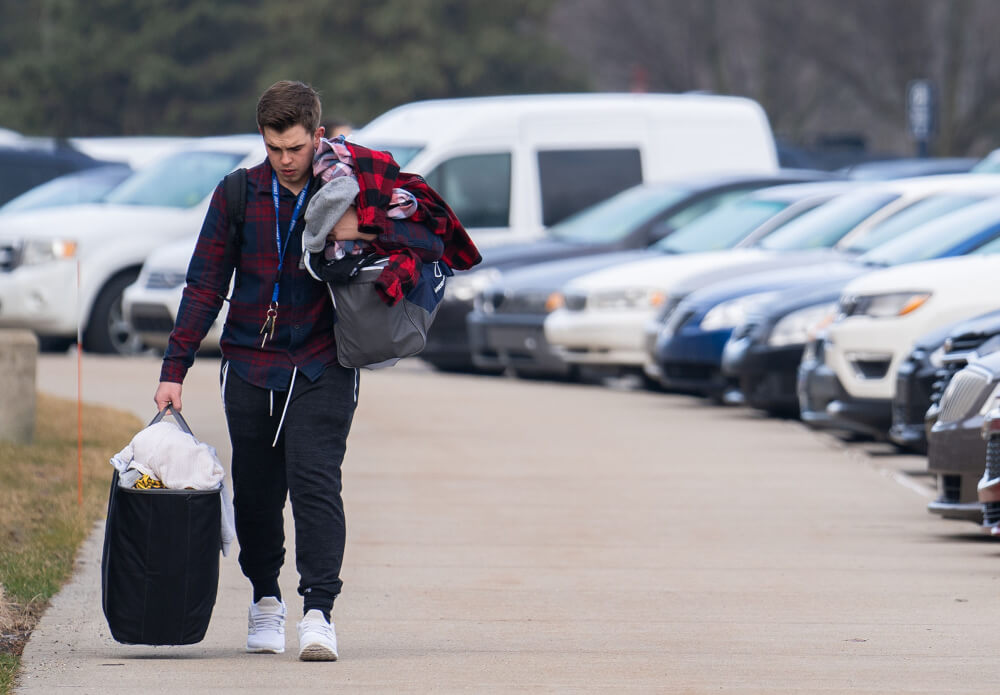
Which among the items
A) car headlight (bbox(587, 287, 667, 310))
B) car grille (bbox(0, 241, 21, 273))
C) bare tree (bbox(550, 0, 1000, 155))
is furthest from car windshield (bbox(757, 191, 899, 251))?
bare tree (bbox(550, 0, 1000, 155))

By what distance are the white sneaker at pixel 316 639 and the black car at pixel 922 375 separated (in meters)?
4.41

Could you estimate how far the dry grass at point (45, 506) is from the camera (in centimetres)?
666

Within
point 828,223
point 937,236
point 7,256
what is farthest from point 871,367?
point 7,256

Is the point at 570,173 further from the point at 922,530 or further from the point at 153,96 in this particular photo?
the point at 153,96

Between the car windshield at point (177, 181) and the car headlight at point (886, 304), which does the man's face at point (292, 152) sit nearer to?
the car headlight at point (886, 304)

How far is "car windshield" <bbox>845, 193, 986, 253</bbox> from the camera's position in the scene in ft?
46.8

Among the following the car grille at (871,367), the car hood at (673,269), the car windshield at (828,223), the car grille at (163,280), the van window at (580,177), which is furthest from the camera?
the van window at (580,177)

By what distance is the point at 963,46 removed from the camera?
131ft

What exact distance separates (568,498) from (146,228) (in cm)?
937

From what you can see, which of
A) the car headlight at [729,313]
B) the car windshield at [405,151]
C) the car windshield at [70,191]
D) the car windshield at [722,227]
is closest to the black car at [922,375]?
the car headlight at [729,313]

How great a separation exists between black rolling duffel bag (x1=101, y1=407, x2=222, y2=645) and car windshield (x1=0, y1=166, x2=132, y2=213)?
1414cm

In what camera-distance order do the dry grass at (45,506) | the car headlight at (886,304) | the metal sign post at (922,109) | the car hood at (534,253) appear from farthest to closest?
the metal sign post at (922,109) < the car hood at (534,253) < the car headlight at (886,304) < the dry grass at (45,506)

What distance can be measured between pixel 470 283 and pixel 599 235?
1096mm

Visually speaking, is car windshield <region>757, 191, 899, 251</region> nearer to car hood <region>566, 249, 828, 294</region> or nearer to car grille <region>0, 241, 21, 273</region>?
car hood <region>566, 249, 828, 294</region>
